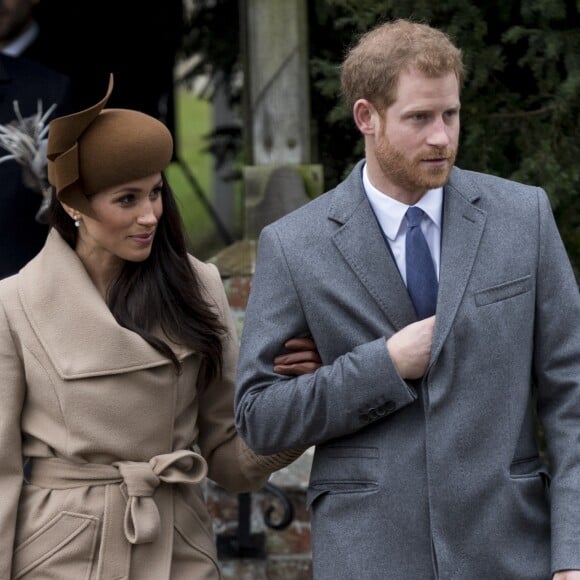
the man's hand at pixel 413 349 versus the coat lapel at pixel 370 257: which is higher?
the coat lapel at pixel 370 257

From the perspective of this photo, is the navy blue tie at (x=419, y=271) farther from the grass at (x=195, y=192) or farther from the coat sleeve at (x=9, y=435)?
the coat sleeve at (x=9, y=435)

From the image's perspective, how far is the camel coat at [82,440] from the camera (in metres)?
3.62

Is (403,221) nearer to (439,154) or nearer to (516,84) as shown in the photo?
(439,154)

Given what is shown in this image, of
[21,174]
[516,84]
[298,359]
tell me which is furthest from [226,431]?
[516,84]

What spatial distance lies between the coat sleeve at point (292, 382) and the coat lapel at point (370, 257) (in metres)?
0.09

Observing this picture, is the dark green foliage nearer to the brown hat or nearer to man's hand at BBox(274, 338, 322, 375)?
the brown hat

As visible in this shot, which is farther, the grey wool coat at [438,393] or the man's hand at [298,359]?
the man's hand at [298,359]

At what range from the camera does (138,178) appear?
11.9 ft

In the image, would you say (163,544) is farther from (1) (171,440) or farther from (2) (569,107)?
(2) (569,107)

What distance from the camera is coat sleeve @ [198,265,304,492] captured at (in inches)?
151

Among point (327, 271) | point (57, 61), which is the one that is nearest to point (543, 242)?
point (327, 271)

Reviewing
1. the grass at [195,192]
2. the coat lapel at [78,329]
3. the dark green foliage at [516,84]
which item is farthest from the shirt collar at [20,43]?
the coat lapel at [78,329]

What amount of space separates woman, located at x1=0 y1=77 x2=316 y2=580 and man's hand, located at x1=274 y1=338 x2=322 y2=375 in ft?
1.08

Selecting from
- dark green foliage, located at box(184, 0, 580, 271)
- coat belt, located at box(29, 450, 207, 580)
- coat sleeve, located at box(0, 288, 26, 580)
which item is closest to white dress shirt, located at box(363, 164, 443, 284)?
coat belt, located at box(29, 450, 207, 580)
